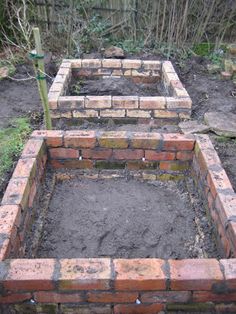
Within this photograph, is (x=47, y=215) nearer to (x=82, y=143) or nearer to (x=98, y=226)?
(x=98, y=226)

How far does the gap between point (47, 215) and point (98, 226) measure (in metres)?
0.44

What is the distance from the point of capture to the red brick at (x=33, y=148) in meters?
2.76

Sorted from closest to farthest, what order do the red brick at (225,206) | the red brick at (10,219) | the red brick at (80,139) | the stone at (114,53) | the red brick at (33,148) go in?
the red brick at (10,219) → the red brick at (225,206) → the red brick at (33,148) → the red brick at (80,139) → the stone at (114,53)

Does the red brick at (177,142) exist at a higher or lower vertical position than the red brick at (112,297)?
higher

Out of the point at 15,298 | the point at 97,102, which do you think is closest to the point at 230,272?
the point at 15,298

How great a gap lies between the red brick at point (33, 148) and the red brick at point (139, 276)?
1288 millimetres

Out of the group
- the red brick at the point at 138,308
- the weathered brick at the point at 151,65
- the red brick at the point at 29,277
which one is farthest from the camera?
the weathered brick at the point at 151,65

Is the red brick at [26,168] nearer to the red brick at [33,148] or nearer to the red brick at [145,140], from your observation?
the red brick at [33,148]

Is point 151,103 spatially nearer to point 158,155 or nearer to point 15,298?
point 158,155

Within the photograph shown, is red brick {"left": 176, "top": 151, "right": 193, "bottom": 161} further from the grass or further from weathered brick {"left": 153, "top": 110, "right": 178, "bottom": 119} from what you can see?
the grass

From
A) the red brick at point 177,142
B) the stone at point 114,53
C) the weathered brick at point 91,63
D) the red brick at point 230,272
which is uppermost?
the red brick at point 230,272

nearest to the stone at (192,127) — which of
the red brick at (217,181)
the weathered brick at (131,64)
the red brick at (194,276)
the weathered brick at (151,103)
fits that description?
the weathered brick at (151,103)

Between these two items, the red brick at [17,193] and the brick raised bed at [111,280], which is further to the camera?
the red brick at [17,193]

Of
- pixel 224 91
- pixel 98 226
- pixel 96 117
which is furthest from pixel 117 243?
pixel 224 91
